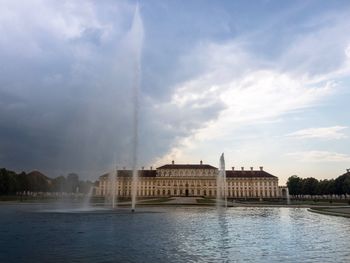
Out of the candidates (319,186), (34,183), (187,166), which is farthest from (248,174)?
(34,183)

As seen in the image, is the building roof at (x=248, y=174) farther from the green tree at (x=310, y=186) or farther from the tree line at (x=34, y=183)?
the tree line at (x=34, y=183)

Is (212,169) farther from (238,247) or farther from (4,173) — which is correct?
(238,247)

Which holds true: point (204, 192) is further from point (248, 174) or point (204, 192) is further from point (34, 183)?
point (34, 183)

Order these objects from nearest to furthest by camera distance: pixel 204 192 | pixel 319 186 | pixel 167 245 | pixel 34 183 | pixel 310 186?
pixel 167 245, pixel 34 183, pixel 319 186, pixel 310 186, pixel 204 192

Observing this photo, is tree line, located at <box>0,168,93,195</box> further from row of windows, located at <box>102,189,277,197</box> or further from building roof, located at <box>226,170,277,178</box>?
building roof, located at <box>226,170,277,178</box>

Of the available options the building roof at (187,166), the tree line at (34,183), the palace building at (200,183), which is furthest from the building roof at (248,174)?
the tree line at (34,183)

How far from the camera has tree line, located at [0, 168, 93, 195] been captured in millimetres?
83100

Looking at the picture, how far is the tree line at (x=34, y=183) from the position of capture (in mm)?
83100

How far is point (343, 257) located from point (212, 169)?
151 metres

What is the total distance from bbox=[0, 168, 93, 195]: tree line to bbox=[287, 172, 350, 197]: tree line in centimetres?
6261

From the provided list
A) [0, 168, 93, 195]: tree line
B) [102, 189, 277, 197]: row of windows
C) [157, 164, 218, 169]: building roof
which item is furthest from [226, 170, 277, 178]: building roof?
[0, 168, 93, 195]: tree line

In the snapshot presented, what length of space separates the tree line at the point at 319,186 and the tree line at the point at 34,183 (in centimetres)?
6261

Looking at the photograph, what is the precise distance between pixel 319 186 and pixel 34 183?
82679 millimetres

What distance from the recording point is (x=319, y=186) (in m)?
115
